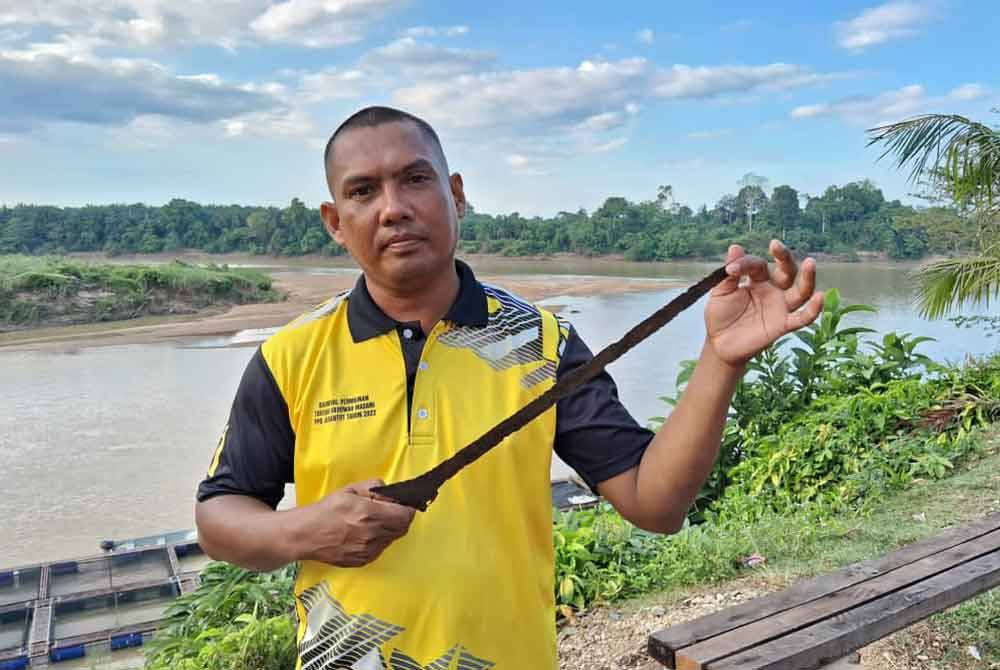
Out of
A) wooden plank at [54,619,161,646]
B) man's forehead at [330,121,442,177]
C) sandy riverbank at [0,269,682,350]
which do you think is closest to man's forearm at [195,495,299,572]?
man's forehead at [330,121,442,177]

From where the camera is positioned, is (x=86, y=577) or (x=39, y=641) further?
(x=86, y=577)

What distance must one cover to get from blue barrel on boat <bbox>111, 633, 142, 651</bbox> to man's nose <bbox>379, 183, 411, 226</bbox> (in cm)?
519

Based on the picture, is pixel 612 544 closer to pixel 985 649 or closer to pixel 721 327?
Result: pixel 985 649

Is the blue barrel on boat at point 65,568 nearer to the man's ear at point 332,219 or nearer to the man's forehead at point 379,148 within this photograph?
the man's ear at point 332,219

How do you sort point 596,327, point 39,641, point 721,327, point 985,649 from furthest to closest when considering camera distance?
point 596,327 < point 39,641 < point 985,649 < point 721,327

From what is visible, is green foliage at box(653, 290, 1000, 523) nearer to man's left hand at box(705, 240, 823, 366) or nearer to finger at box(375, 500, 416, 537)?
man's left hand at box(705, 240, 823, 366)

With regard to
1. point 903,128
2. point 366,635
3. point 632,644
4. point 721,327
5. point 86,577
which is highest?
point 903,128

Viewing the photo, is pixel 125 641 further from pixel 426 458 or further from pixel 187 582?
pixel 426 458

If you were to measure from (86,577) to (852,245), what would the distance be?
66.1 feet

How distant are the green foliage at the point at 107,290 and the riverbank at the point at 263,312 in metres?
0.56

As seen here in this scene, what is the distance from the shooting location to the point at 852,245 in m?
21.7

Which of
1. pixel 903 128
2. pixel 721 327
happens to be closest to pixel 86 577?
pixel 721 327

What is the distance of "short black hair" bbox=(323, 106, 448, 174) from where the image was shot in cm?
121

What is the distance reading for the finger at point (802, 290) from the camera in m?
1.02
